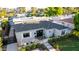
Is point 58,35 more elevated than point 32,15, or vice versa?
point 32,15

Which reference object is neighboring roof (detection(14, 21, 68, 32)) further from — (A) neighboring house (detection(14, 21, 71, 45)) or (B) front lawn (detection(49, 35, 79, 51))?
(B) front lawn (detection(49, 35, 79, 51))

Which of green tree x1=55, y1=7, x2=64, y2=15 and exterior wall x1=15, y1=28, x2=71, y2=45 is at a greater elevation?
green tree x1=55, y1=7, x2=64, y2=15

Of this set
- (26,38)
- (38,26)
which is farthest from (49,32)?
(26,38)

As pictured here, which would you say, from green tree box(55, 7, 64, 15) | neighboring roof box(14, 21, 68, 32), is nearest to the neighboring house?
neighboring roof box(14, 21, 68, 32)

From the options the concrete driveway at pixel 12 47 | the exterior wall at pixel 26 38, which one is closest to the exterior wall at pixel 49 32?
the exterior wall at pixel 26 38

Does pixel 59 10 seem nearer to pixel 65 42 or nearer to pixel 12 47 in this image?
pixel 65 42
